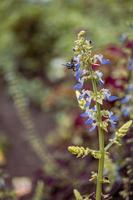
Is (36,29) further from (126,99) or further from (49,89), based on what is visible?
(126,99)

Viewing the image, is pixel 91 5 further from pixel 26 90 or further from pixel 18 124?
pixel 18 124

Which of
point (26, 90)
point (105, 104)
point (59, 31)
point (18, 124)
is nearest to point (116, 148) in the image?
point (105, 104)

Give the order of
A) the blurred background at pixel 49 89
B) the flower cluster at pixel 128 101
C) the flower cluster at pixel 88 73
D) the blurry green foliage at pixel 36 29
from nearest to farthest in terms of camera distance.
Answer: the flower cluster at pixel 88 73, the flower cluster at pixel 128 101, the blurred background at pixel 49 89, the blurry green foliage at pixel 36 29

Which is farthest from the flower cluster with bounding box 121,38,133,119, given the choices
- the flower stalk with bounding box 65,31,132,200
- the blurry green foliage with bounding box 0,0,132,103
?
the blurry green foliage with bounding box 0,0,132,103

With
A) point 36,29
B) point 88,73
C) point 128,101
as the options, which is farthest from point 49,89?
point 88,73

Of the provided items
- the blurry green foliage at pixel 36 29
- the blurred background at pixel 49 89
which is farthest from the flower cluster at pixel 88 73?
the blurry green foliage at pixel 36 29

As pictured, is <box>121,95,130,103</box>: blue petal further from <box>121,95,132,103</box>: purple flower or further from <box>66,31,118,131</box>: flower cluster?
<box>66,31,118,131</box>: flower cluster

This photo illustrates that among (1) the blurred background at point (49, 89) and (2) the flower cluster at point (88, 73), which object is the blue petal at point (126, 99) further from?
(2) the flower cluster at point (88, 73)

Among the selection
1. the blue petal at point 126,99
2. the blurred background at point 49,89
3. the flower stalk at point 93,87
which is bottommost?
the flower stalk at point 93,87

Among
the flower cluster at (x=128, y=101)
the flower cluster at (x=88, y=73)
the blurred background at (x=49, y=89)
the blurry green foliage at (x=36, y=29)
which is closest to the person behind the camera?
the flower cluster at (x=88, y=73)
